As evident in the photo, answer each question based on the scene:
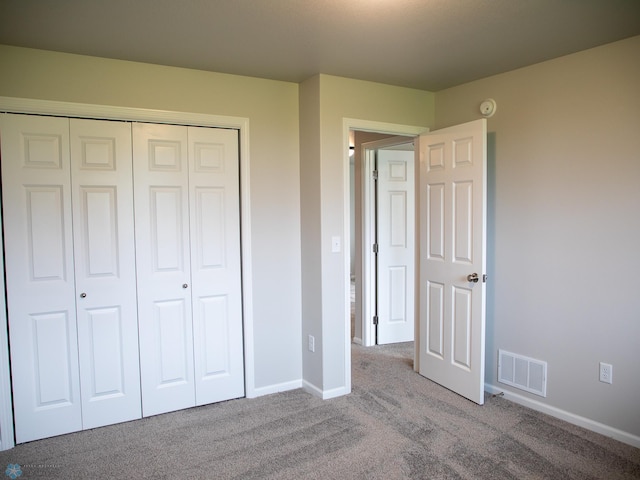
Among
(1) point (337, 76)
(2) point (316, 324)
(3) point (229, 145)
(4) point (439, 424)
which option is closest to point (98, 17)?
(3) point (229, 145)

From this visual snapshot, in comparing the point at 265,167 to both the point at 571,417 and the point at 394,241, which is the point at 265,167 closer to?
the point at 394,241

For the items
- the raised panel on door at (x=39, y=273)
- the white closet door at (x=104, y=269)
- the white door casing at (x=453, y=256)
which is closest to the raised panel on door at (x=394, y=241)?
the white door casing at (x=453, y=256)

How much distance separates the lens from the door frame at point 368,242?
4.48 m

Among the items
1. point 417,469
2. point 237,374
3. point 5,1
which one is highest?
point 5,1

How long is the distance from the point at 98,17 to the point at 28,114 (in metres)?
0.85

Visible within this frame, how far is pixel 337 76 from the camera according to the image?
3168 mm

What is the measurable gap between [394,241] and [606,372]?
90.7 inches

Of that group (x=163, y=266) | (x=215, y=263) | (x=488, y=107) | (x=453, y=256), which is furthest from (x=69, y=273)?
(x=488, y=107)

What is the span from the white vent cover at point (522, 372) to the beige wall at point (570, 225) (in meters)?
0.04

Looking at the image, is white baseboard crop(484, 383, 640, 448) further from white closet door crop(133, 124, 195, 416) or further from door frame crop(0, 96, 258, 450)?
white closet door crop(133, 124, 195, 416)

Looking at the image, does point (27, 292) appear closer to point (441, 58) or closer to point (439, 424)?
point (439, 424)

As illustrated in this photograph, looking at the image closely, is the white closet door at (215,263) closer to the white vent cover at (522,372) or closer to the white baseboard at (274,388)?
the white baseboard at (274,388)

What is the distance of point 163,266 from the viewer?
9.73ft

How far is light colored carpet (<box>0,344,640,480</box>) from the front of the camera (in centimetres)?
231
